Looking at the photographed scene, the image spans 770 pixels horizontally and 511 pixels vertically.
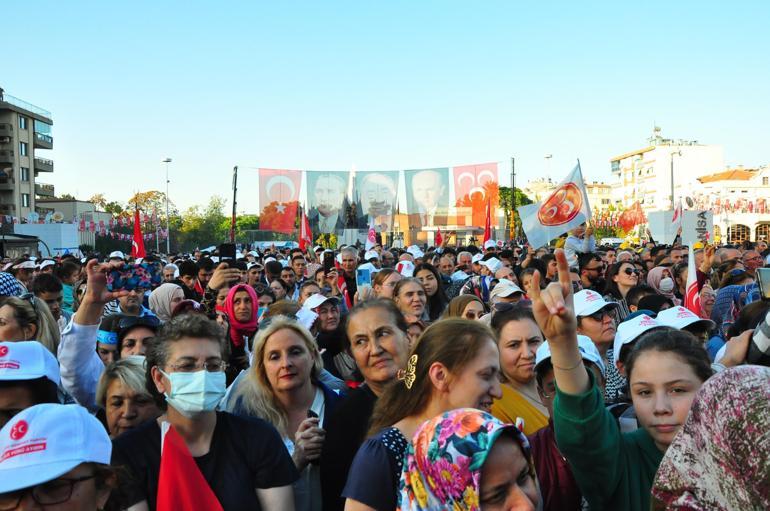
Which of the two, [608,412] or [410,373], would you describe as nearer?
[608,412]

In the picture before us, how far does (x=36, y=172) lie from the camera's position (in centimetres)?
7969

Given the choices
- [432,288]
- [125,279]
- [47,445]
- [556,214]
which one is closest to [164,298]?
[125,279]

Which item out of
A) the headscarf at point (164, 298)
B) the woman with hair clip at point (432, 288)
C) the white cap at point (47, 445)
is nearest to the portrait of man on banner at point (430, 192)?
the woman with hair clip at point (432, 288)

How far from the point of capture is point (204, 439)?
3.26 meters

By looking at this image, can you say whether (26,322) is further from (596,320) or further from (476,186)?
(476,186)

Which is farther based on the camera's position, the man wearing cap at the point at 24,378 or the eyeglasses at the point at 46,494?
the man wearing cap at the point at 24,378

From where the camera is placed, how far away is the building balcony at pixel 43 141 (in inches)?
3046

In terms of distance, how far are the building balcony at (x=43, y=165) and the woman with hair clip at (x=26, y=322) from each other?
3214 inches

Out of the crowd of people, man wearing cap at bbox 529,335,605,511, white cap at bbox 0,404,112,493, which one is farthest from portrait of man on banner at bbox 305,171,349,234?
white cap at bbox 0,404,112,493

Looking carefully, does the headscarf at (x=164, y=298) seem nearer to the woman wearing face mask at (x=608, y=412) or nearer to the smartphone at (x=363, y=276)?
the smartphone at (x=363, y=276)

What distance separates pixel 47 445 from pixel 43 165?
85.6 metres

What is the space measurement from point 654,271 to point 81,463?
8.62 metres

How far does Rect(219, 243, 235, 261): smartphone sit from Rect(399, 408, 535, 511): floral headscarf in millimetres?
6148

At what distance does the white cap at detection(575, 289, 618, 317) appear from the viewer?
5.42m
